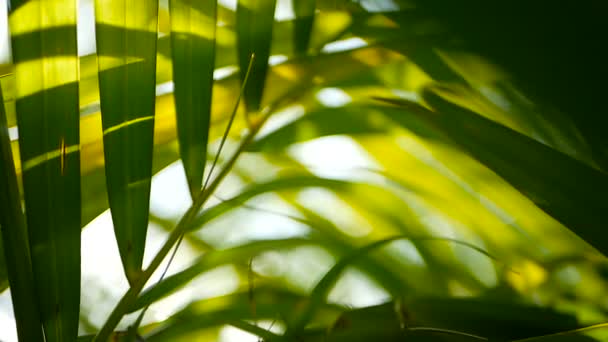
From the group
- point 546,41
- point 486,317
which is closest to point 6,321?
point 486,317

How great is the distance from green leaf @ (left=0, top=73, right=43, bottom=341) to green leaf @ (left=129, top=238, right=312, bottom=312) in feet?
0.38

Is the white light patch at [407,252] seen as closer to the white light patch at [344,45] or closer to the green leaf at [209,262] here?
the green leaf at [209,262]

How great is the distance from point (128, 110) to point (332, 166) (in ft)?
0.91

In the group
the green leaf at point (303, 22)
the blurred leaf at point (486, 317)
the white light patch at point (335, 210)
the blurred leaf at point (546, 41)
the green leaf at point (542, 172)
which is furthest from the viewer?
the white light patch at point (335, 210)

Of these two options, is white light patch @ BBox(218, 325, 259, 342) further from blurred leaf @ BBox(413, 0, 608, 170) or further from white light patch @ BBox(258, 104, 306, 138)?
blurred leaf @ BBox(413, 0, 608, 170)

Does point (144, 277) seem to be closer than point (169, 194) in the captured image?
Yes

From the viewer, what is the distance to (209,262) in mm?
597

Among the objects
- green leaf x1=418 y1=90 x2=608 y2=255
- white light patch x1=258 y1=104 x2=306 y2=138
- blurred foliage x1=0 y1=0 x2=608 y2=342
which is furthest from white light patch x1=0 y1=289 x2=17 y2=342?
green leaf x1=418 y1=90 x2=608 y2=255

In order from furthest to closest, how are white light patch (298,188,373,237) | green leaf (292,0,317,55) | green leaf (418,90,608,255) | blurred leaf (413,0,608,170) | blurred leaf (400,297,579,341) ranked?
1. white light patch (298,188,373,237)
2. green leaf (292,0,317,55)
3. blurred leaf (400,297,579,341)
4. green leaf (418,90,608,255)
5. blurred leaf (413,0,608,170)

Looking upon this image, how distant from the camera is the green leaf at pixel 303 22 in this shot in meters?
0.61

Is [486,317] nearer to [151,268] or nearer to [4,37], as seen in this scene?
[151,268]

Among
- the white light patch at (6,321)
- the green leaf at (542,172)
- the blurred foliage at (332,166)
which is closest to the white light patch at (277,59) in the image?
the blurred foliage at (332,166)

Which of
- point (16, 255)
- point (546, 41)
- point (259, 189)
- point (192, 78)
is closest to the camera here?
point (546, 41)

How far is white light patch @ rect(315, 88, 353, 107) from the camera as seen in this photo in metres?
0.71
